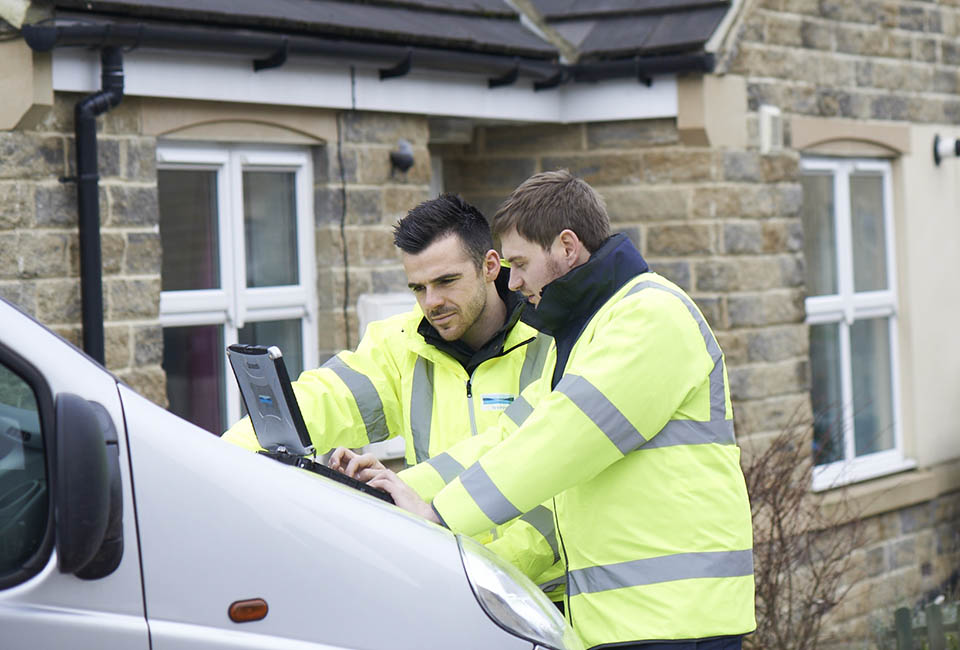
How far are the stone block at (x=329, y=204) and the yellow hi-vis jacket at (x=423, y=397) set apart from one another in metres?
2.33

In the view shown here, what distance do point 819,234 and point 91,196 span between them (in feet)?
15.4

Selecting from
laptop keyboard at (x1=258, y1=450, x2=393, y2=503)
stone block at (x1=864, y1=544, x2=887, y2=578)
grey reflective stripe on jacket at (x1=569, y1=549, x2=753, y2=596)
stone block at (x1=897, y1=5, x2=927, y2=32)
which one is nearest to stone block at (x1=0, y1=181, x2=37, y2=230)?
laptop keyboard at (x1=258, y1=450, x2=393, y2=503)

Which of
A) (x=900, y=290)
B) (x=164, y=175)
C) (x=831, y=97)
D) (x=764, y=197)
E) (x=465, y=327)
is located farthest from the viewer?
(x=900, y=290)

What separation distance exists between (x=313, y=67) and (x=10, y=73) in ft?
4.58

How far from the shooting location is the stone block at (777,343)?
736cm

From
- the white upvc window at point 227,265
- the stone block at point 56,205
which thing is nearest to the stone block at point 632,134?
the white upvc window at point 227,265

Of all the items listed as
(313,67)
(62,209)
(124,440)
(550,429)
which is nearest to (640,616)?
(550,429)

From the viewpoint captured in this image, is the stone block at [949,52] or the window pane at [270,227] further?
the stone block at [949,52]

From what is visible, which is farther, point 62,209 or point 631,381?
point 62,209

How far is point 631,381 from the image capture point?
3021mm

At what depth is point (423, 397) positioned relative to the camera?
369 cm

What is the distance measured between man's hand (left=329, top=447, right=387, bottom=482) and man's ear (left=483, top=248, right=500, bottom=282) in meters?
0.65

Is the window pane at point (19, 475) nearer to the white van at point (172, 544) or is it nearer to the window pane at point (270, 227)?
the white van at point (172, 544)

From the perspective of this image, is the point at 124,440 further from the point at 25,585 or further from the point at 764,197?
the point at 764,197
